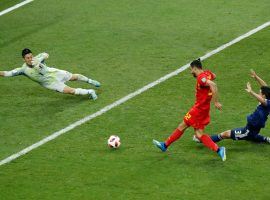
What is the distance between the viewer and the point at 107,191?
1276cm

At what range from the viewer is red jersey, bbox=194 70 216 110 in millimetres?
13211

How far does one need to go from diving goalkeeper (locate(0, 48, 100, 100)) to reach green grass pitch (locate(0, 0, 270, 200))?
0.31 metres

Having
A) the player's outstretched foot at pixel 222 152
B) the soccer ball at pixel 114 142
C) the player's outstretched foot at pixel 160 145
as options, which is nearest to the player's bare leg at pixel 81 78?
the soccer ball at pixel 114 142

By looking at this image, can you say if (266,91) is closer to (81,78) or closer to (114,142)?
(114,142)

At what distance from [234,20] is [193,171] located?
739 cm

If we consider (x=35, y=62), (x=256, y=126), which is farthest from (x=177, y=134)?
(x=35, y=62)

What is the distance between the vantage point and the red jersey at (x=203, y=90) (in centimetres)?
1321

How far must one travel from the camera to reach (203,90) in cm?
1338

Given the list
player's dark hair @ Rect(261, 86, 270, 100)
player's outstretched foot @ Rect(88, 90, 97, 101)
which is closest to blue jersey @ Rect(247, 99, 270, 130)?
player's dark hair @ Rect(261, 86, 270, 100)

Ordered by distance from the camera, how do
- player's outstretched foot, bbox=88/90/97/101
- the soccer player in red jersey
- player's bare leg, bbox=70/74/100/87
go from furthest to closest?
player's bare leg, bbox=70/74/100/87, player's outstretched foot, bbox=88/90/97/101, the soccer player in red jersey

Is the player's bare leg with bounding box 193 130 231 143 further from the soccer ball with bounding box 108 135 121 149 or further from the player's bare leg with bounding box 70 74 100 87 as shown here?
the player's bare leg with bounding box 70 74 100 87

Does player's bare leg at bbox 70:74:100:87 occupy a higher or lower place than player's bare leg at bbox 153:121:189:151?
higher

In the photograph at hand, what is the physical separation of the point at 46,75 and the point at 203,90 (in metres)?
4.32

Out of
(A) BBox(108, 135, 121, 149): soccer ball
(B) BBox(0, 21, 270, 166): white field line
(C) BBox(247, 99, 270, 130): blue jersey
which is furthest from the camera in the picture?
(B) BBox(0, 21, 270, 166): white field line
